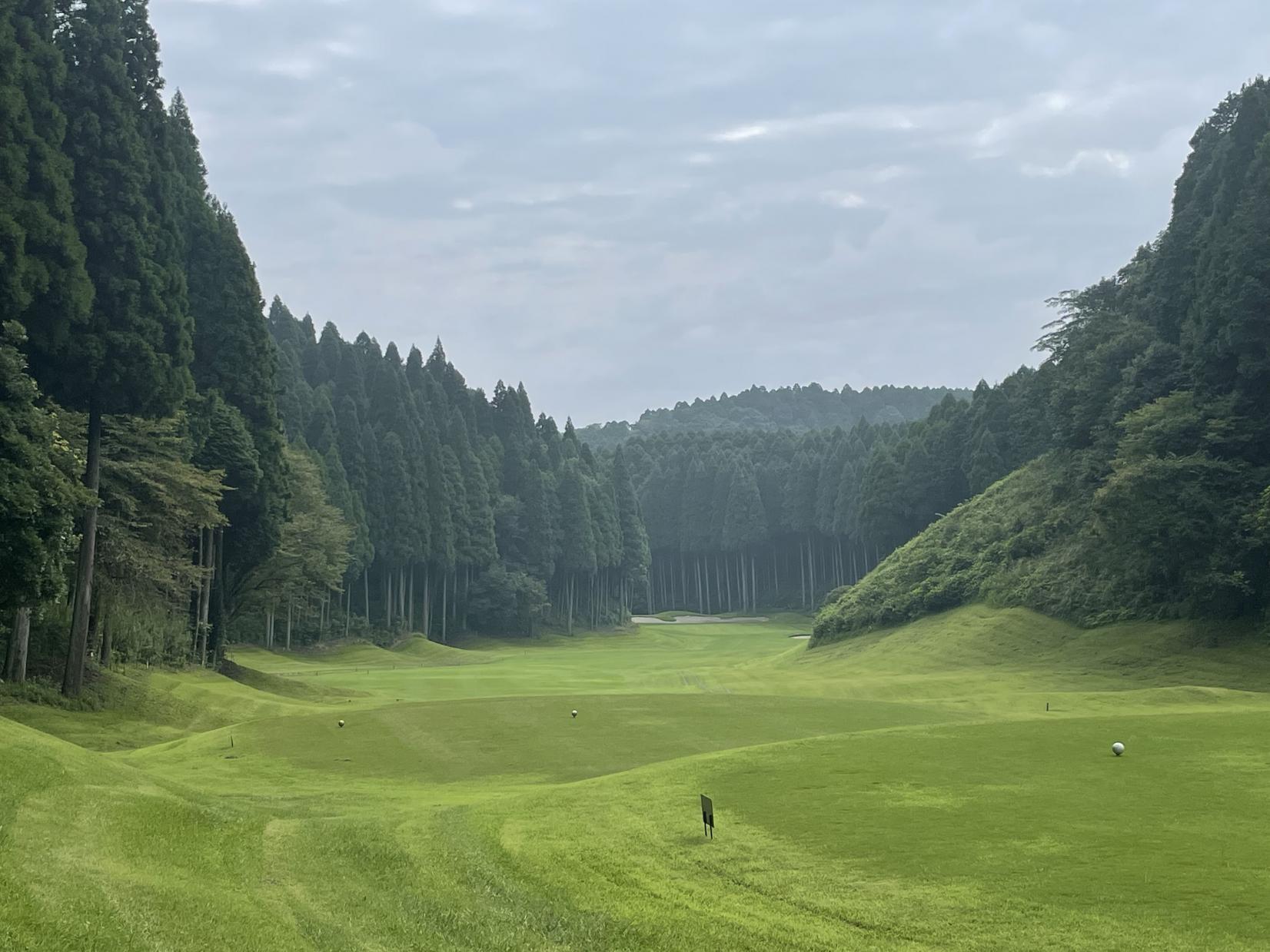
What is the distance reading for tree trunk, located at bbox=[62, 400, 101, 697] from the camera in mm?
30625

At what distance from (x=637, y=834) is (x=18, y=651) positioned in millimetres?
22949

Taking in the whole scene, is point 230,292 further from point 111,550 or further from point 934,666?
point 934,666

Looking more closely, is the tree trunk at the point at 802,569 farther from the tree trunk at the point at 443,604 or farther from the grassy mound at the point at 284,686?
the grassy mound at the point at 284,686

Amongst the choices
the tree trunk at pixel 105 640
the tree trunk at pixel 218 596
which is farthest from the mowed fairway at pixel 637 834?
the tree trunk at pixel 218 596

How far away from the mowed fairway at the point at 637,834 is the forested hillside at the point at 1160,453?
15.4 m

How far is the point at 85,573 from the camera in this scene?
31.0m

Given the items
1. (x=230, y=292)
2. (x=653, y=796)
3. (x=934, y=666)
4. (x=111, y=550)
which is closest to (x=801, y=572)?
(x=934, y=666)

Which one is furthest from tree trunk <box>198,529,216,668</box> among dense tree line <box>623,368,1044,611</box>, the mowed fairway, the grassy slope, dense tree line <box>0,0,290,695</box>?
dense tree line <box>623,368,1044,611</box>

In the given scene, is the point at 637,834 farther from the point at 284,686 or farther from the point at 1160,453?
the point at 1160,453

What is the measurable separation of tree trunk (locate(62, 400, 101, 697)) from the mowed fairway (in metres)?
2.20

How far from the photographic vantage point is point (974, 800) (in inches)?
574

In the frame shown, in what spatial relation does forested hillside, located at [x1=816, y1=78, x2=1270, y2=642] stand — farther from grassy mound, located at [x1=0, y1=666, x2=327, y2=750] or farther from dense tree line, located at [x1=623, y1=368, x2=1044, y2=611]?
dense tree line, located at [x1=623, y1=368, x2=1044, y2=611]

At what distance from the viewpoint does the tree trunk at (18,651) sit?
29453 mm

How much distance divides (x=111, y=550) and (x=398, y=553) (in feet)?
168
